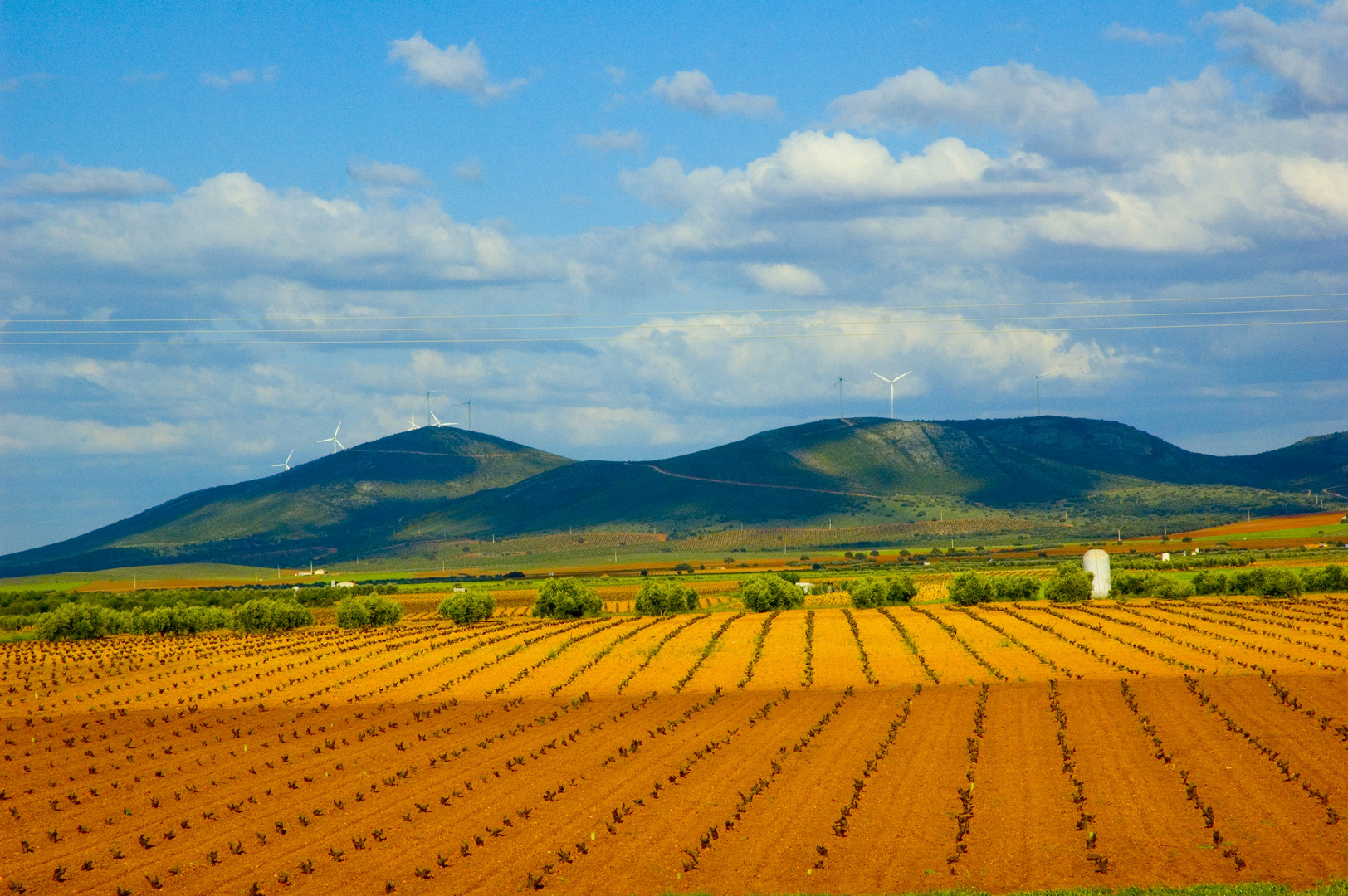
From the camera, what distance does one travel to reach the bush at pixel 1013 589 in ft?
330

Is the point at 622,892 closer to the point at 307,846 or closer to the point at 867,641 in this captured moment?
the point at 307,846

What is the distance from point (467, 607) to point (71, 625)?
27458 millimetres

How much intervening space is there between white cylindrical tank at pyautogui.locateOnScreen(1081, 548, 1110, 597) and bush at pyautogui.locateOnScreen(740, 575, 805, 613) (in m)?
22.2

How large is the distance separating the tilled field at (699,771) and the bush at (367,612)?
1240 inches

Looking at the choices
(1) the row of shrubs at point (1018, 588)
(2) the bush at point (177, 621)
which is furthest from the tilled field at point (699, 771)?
(2) the bush at point (177, 621)

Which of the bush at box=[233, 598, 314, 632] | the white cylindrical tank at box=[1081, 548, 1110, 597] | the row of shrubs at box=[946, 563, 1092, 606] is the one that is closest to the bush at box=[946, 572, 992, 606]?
the row of shrubs at box=[946, 563, 1092, 606]

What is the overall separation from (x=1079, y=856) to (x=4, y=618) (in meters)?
111

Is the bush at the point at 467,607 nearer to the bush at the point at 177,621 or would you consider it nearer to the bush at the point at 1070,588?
the bush at the point at 177,621

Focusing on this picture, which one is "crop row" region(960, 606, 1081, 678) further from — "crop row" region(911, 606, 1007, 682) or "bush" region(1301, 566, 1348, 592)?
"bush" region(1301, 566, 1348, 592)

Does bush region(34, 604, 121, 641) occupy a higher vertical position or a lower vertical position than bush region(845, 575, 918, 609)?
higher

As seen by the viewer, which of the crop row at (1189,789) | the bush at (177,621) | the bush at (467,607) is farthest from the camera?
the bush at (467,607)

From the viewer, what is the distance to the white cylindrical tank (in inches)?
3780

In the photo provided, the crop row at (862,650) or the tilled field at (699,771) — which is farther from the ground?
the tilled field at (699,771)

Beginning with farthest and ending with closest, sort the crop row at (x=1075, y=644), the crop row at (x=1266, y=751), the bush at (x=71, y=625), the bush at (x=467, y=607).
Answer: the bush at (x=467, y=607)
the bush at (x=71, y=625)
the crop row at (x=1075, y=644)
the crop row at (x=1266, y=751)
